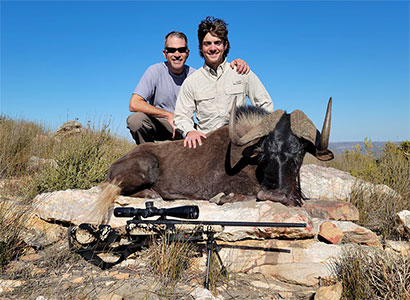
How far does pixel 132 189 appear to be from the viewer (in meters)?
5.23

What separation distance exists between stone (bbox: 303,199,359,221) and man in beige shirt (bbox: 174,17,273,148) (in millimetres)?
1944

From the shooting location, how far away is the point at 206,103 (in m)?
5.78

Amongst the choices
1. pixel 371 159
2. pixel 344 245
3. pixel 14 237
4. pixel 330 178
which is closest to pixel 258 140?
pixel 344 245

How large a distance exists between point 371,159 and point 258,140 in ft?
15.8

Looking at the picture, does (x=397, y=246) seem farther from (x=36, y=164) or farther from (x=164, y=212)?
(x=36, y=164)

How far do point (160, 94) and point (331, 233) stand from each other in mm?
4693

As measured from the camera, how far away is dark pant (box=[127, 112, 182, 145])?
265 inches

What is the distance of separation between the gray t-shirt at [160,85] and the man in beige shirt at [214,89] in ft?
4.21

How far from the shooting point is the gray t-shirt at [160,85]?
6.96 metres

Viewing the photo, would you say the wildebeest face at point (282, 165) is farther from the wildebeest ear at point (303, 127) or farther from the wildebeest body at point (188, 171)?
the wildebeest body at point (188, 171)

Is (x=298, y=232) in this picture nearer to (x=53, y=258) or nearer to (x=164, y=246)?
(x=164, y=246)

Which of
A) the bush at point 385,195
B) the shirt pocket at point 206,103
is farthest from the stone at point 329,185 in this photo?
the shirt pocket at point 206,103

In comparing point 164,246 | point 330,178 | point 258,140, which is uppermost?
point 258,140

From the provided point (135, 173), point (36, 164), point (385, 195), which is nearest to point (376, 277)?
point (385, 195)
